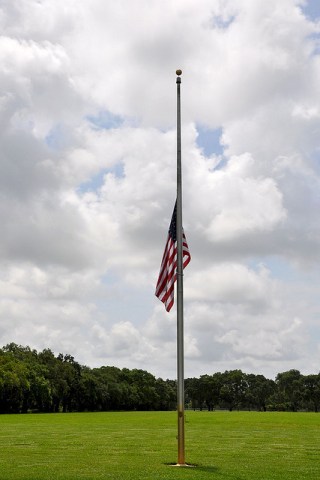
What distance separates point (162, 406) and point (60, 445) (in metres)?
171

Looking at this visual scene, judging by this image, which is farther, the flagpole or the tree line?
the tree line

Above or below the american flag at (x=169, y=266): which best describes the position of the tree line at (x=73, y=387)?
above

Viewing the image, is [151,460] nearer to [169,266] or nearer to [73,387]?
[169,266]

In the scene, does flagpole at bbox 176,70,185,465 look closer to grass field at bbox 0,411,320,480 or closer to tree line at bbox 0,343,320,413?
grass field at bbox 0,411,320,480

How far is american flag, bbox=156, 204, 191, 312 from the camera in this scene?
72.0 ft

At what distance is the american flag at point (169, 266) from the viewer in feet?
72.0

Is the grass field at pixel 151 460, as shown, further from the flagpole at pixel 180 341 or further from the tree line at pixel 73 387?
the tree line at pixel 73 387

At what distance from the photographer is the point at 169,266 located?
22.2 meters

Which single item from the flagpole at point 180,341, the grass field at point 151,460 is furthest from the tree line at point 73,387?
the flagpole at point 180,341

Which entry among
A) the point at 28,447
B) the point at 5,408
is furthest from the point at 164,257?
the point at 5,408

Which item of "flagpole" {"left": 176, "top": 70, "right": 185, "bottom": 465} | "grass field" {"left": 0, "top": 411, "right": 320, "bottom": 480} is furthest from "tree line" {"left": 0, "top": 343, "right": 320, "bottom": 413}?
"flagpole" {"left": 176, "top": 70, "right": 185, "bottom": 465}

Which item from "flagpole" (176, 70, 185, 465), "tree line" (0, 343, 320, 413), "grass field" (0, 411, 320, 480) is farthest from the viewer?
"tree line" (0, 343, 320, 413)

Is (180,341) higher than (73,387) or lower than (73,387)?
lower

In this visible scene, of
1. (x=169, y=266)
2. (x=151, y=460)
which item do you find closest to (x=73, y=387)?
(x=151, y=460)
